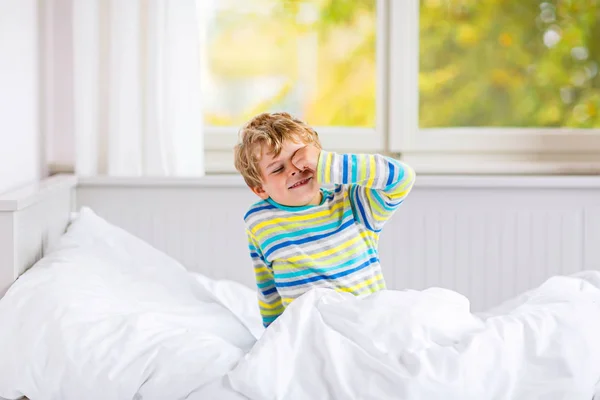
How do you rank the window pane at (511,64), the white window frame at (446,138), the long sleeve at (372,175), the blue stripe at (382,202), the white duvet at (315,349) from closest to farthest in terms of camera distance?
the white duvet at (315,349) < the long sleeve at (372,175) < the blue stripe at (382,202) < the white window frame at (446,138) < the window pane at (511,64)

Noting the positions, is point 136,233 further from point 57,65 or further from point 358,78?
point 358,78

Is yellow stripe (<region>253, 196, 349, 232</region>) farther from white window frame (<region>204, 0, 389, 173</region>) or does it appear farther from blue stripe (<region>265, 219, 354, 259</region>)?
white window frame (<region>204, 0, 389, 173</region>)

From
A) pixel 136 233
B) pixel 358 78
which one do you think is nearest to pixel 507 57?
pixel 358 78

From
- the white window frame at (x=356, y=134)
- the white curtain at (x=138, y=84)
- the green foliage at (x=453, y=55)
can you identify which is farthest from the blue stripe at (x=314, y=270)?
the green foliage at (x=453, y=55)

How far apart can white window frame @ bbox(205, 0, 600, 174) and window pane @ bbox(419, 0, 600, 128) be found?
0.11 metres

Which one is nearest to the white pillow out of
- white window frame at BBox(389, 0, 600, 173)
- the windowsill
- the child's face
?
the child's face

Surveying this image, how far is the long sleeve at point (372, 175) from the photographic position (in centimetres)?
135

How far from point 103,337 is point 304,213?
427mm

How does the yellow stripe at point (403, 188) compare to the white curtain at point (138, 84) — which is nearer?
the yellow stripe at point (403, 188)

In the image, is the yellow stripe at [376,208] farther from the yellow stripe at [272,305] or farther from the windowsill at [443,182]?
the windowsill at [443,182]

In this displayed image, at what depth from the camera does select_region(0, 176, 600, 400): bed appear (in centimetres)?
115

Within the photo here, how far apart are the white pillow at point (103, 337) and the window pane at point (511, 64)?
1178mm

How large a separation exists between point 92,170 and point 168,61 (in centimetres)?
36

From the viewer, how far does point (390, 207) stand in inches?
57.2
